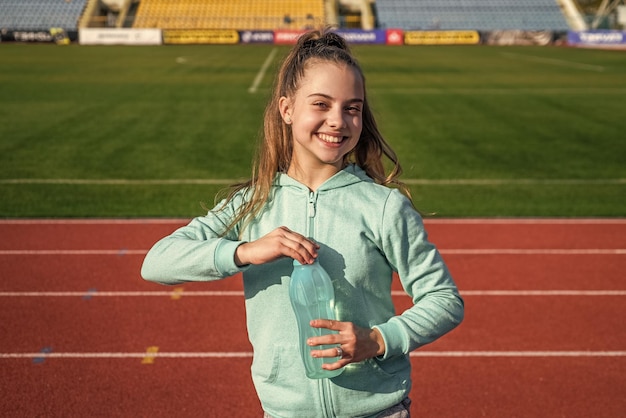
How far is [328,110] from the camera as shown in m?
2.21

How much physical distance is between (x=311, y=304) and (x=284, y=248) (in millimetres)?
223

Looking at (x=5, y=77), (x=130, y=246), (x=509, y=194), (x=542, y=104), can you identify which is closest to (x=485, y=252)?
(x=509, y=194)

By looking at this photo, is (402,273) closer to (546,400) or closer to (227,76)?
(546,400)

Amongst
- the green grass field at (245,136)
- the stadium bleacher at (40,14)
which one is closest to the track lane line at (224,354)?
the green grass field at (245,136)

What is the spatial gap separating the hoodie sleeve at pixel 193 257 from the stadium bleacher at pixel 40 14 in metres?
51.7

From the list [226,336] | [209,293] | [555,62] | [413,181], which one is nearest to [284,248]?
[226,336]

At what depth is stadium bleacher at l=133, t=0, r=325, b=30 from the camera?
51281mm

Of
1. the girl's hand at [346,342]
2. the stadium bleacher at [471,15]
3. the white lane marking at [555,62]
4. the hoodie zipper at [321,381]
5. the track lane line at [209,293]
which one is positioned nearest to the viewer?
the girl's hand at [346,342]

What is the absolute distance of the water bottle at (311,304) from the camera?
2.09 metres

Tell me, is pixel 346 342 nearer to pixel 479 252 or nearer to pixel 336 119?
pixel 336 119

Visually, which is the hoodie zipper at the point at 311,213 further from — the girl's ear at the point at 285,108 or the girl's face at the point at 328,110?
the girl's ear at the point at 285,108

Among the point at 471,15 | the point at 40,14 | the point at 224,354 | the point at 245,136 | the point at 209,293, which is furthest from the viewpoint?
the point at 471,15

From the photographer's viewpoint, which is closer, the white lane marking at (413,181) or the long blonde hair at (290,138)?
the long blonde hair at (290,138)

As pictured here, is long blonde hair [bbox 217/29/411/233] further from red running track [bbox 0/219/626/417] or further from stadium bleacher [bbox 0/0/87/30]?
stadium bleacher [bbox 0/0/87/30]
